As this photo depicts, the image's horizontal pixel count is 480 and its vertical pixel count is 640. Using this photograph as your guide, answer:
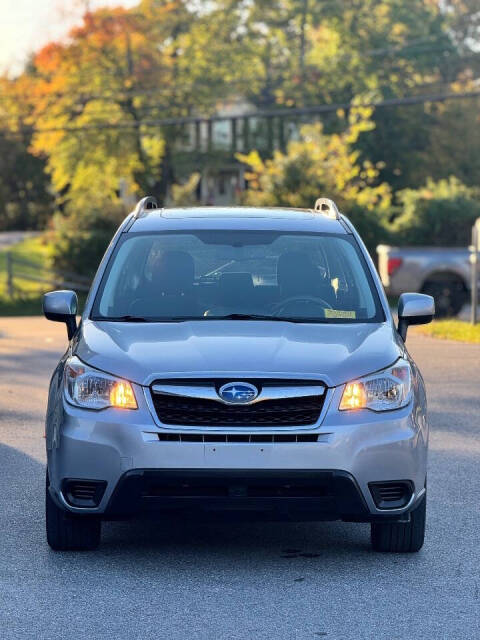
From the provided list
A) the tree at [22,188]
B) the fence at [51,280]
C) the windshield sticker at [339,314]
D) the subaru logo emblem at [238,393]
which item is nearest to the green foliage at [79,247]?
the fence at [51,280]

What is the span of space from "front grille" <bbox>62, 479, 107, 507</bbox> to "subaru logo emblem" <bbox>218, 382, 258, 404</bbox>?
2.36 feet

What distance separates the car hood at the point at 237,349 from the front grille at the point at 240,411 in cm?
9

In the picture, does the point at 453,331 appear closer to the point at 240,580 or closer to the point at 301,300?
the point at 301,300

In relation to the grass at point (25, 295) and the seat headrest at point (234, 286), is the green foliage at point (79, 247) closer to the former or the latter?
the grass at point (25, 295)

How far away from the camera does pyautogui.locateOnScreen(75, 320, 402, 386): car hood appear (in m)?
6.79

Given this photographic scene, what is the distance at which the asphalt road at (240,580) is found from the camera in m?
5.88

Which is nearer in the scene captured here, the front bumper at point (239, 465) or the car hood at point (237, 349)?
the front bumper at point (239, 465)

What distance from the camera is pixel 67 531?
718 cm

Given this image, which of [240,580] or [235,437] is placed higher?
[235,437]

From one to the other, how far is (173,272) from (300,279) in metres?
0.70

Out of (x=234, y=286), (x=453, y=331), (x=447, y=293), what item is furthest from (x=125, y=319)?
(x=447, y=293)

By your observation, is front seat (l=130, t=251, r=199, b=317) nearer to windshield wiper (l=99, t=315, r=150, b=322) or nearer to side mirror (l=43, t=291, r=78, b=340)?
windshield wiper (l=99, t=315, r=150, b=322)

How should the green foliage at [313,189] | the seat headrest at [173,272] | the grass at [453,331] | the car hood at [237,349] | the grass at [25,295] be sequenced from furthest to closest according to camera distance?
the green foliage at [313,189] → the grass at [25,295] → the grass at [453,331] → the seat headrest at [173,272] → the car hood at [237,349]

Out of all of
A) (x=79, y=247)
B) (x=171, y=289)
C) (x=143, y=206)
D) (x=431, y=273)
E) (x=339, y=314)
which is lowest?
(x=79, y=247)
